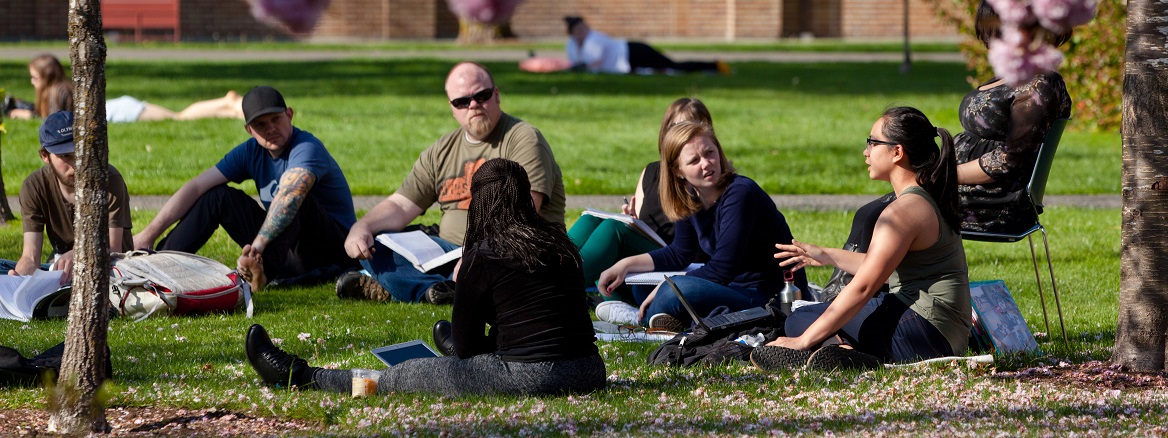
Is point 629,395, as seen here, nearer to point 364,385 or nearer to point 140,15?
point 364,385

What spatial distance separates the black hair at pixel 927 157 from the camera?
17.4 feet

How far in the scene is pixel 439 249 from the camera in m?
7.57

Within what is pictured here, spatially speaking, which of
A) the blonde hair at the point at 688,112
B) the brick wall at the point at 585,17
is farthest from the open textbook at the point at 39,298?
the brick wall at the point at 585,17

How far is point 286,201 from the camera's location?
25.1ft

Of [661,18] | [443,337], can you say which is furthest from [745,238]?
[661,18]

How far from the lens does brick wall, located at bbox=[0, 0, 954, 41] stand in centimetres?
3694

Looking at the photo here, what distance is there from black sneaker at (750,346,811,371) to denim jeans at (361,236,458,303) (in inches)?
102

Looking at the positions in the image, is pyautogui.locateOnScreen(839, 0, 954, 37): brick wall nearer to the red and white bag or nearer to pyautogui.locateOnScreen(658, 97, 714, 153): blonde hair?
pyautogui.locateOnScreen(658, 97, 714, 153): blonde hair

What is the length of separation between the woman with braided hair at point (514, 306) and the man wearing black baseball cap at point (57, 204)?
9.51 ft

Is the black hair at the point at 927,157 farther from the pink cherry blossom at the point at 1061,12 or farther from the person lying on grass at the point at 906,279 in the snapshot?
the pink cherry blossom at the point at 1061,12

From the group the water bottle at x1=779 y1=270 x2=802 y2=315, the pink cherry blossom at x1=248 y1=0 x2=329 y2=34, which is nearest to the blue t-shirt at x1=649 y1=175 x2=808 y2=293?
the water bottle at x1=779 y1=270 x2=802 y2=315

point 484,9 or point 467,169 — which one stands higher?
point 484,9

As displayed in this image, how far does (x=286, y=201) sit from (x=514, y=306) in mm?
3214

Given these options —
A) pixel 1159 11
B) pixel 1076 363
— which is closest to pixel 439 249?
pixel 1076 363
